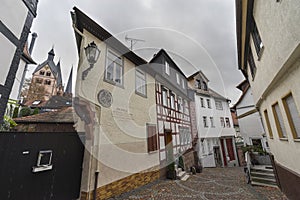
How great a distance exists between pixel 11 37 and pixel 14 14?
58 cm

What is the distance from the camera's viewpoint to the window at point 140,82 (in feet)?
23.1

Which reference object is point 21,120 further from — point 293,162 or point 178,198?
point 293,162

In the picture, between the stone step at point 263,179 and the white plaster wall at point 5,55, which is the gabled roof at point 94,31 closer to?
the white plaster wall at point 5,55

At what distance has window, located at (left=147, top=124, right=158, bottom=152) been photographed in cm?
694

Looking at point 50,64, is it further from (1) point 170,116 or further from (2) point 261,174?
(2) point 261,174

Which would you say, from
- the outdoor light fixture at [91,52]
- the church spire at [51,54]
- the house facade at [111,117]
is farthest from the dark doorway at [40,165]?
the church spire at [51,54]

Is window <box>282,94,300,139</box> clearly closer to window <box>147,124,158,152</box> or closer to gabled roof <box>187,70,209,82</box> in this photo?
window <box>147,124,158,152</box>

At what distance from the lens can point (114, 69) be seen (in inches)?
228

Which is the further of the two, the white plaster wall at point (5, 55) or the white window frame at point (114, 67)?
the white window frame at point (114, 67)

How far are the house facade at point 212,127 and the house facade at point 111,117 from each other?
8.77 metres

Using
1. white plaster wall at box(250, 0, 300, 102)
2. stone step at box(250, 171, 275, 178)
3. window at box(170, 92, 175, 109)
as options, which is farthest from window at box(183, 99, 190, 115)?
white plaster wall at box(250, 0, 300, 102)

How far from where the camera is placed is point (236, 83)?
14352 millimetres

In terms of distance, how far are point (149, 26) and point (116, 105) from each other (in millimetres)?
4665

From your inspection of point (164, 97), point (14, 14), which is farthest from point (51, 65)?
point (14, 14)
